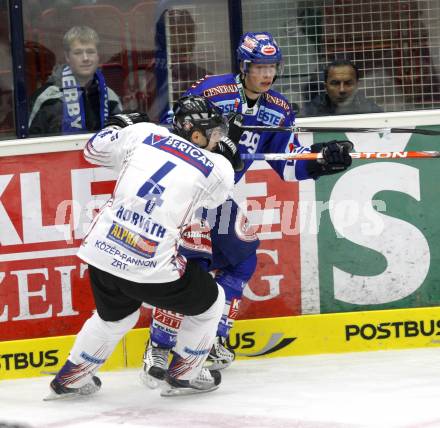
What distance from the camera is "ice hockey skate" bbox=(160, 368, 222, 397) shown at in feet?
15.5

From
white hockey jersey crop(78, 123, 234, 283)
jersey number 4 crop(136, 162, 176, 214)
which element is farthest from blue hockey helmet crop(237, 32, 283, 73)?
jersey number 4 crop(136, 162, 176, 214)

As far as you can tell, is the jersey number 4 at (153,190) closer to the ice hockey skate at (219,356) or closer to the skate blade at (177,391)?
the skate blade at (177,391)

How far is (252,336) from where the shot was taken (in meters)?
5.57

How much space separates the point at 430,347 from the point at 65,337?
166 centimetres

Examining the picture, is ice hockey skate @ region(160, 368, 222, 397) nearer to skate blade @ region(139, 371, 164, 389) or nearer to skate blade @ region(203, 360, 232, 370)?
skate blade @ region(139, 371, 164, 389)

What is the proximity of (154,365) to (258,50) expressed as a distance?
54.5 inches

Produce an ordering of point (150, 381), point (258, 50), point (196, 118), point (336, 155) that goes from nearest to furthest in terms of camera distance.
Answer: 1. point (196, 118)
2. point (336, 155)
3. point (150, 381)
4. point (258, 50)

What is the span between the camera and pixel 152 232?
436 cm

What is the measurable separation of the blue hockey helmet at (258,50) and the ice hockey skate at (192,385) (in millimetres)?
1314

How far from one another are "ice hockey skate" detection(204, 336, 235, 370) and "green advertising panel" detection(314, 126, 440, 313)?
0.53m

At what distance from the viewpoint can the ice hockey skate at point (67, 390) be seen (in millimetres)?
4680

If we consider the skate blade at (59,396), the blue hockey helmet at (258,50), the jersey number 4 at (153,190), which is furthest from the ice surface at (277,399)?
the blue hockey helmet at (258,50)

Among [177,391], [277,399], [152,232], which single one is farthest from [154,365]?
[152,232]

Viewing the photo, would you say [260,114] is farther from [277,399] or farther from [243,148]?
[277,399]
